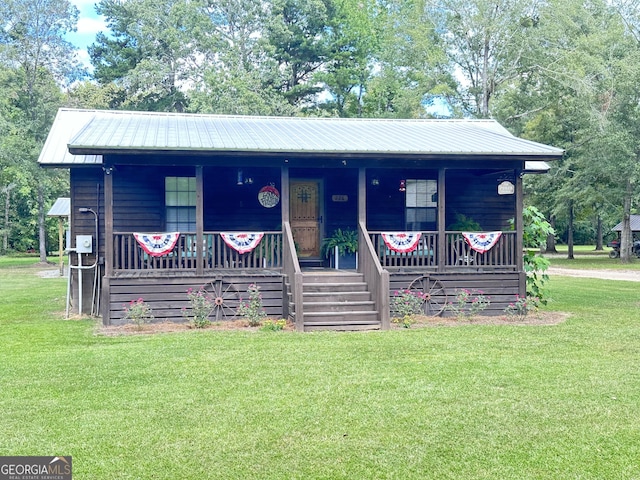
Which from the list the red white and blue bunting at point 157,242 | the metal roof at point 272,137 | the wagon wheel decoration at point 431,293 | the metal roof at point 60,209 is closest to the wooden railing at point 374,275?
the wagon wheel decoration at point 431,293

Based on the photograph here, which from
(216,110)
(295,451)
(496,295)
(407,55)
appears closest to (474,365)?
(295,451)

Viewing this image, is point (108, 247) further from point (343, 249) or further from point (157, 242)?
point (343, 249)

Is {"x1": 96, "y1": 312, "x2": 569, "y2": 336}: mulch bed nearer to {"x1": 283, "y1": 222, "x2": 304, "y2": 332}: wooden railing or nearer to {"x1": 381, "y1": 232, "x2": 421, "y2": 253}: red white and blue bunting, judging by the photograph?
{"x1": 283, "y1": 222, "x2": 304, "y2": 332}: wooden railing

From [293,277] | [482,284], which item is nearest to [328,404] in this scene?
[293,277]

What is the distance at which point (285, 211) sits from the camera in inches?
458

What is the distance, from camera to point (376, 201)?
46.5 ft

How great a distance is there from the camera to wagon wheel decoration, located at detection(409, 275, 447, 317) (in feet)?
39.1

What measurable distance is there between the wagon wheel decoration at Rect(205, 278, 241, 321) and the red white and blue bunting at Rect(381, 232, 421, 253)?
118 inches

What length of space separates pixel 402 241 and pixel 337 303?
203 cm

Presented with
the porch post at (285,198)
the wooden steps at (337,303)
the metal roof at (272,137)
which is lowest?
the wooden steps at (337,303)

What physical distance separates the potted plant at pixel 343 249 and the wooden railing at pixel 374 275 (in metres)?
1.23

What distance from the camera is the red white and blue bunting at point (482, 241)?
12242 millimetres

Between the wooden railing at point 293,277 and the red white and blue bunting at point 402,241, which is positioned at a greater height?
the red white and blue bunting at point 402,241

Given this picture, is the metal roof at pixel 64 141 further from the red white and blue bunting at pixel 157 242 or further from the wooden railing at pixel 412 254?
the wooden railing at pixel 412 254
